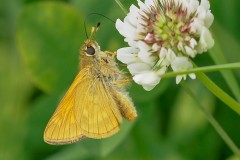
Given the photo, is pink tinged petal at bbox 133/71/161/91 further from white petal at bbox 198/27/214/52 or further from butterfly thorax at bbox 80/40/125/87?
butterfly thorax at bbox 80/40/125/87

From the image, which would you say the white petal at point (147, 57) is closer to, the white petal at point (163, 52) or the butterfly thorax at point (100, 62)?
the white petal at point (163, 52)

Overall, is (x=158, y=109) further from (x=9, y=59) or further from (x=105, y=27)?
(x=9, y=59)

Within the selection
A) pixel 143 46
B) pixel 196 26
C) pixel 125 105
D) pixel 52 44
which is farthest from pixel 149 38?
pixel 52 44

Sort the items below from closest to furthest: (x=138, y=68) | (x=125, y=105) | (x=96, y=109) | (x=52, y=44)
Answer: (x=138, y=68) → (x=125, y=105) → (x=96, y=109) → (x=52, y=44)

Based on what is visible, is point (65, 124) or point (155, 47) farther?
point (65, 124)

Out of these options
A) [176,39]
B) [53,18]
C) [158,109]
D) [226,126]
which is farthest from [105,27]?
[176,39]

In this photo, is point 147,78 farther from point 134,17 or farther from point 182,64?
point 134,17

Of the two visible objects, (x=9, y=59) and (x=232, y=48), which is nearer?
(x=232, y=48)

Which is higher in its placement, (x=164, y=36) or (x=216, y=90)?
(x=164, y=36)
